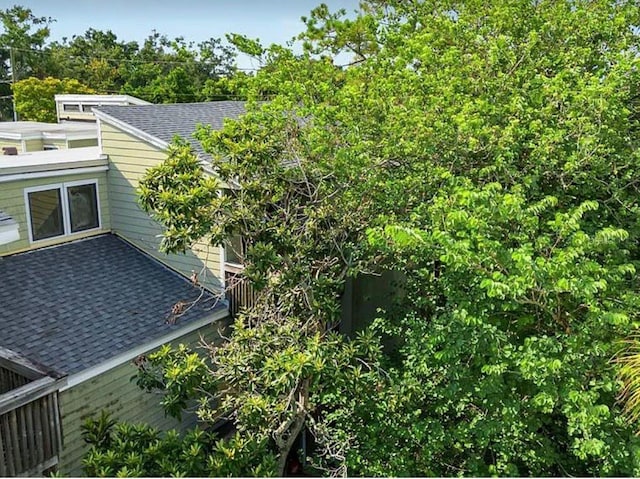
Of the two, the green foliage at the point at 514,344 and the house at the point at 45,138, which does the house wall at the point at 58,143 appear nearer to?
the house at the point at 45,138

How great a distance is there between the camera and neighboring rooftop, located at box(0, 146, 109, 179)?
9016 millimetres

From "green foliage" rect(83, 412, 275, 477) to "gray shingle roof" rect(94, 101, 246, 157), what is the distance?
17.0 ft

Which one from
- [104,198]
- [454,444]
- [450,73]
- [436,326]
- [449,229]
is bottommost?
[454,444]

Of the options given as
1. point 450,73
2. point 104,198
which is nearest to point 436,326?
point 450,73

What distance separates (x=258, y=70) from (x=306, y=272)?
400cm

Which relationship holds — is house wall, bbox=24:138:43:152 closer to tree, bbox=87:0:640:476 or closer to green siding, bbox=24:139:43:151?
green siding, bbox=24:139:43:151

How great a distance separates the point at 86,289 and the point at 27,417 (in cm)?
309

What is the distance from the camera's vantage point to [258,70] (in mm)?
9148

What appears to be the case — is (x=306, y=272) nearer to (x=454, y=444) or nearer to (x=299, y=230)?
(x=299, y=230)

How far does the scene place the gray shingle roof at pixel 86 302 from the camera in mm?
7645

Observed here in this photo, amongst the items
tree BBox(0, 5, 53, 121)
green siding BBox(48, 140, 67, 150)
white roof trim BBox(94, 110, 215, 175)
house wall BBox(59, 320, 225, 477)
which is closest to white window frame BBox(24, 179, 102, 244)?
white roof trim BBox(94, 110, 215, 175)

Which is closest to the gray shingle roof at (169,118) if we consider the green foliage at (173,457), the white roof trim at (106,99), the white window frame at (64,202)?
the white window frame at (64,202)

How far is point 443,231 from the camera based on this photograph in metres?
5.76

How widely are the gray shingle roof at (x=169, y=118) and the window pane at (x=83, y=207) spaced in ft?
5.33
